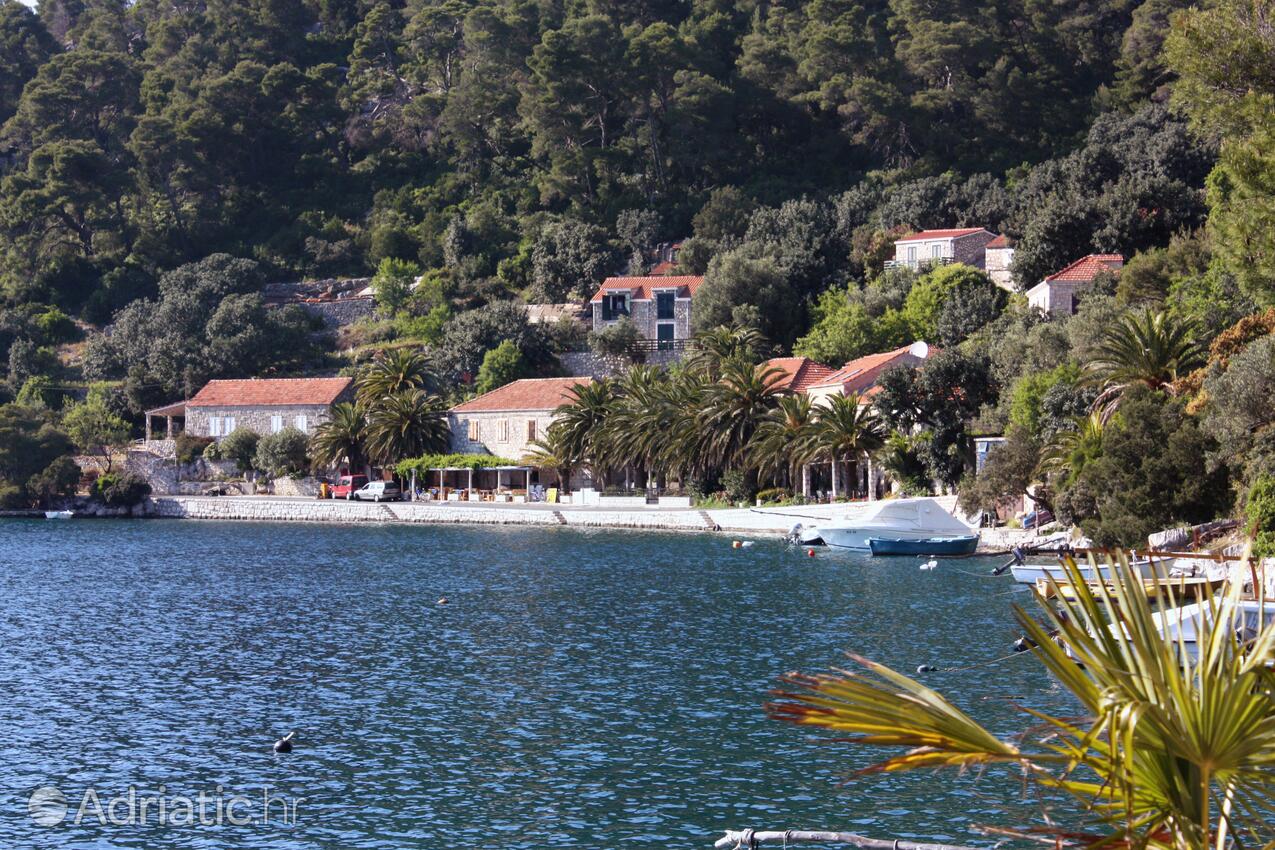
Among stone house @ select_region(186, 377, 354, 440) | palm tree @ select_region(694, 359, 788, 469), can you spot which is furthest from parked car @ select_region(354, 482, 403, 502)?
palm tree @ select_region(694, 359, 788, 469)

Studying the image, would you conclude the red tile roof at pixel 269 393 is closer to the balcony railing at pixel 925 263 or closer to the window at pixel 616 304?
the window at pixel 616 304

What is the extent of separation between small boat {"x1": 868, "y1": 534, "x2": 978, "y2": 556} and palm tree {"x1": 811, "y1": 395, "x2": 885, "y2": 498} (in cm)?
920

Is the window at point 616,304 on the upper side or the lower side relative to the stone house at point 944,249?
lower

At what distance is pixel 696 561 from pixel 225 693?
24374 millimetres

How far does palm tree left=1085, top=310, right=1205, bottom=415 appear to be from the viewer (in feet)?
153

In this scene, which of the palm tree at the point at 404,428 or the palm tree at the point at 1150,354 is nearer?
the palm tree at the point at 1150,354

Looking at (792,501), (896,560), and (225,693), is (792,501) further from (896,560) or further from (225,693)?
(225,693)

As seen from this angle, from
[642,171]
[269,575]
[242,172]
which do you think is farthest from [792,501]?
[242,172]

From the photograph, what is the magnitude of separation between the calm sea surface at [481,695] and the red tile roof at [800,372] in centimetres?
1857

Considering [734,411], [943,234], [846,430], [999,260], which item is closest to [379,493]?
[734,411]

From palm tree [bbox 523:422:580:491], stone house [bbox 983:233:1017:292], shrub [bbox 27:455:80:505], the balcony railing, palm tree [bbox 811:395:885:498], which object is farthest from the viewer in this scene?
the balcony railing

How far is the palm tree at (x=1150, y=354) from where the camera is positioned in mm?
46562

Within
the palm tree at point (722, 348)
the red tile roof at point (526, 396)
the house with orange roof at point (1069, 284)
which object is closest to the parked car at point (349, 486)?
the red tile roof at point (526, 396)

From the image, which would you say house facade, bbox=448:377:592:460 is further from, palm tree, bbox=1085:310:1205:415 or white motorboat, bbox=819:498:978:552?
palm tree, bbox=1085:310:1205:415
